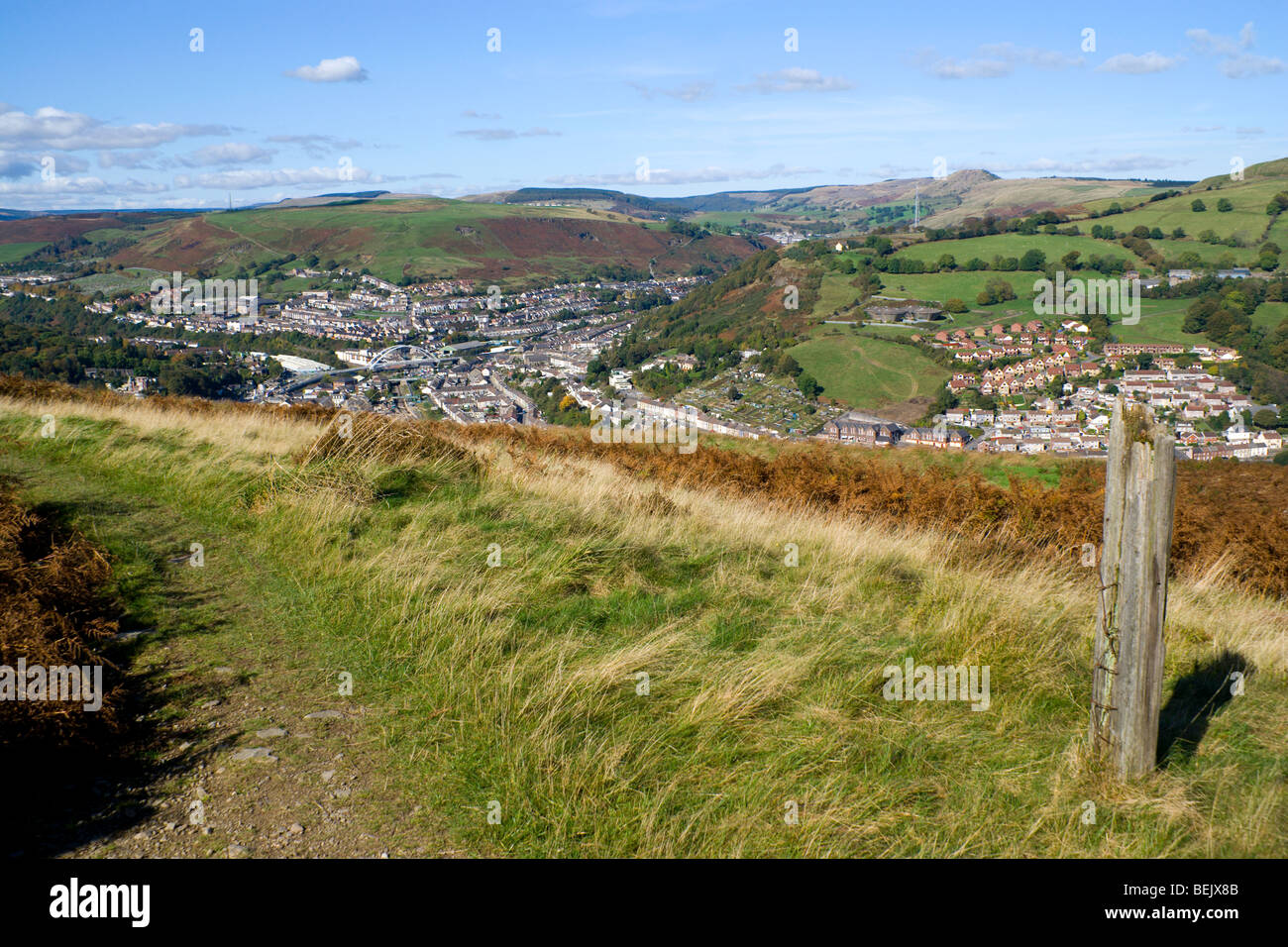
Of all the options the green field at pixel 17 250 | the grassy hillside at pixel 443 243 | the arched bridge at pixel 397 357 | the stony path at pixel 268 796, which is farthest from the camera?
the grassy hillside at pixel 443 243

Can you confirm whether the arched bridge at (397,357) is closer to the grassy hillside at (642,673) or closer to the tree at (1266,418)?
the grassy hillside at (642,673)

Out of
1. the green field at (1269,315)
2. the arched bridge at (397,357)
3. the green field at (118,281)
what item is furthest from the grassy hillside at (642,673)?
the green field at (118,281)

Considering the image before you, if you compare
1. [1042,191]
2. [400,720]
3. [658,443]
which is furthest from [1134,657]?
[1042,191]

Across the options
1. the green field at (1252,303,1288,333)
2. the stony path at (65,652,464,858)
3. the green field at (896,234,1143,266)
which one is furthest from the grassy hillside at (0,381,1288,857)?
the green field at (896,234,1143,266)

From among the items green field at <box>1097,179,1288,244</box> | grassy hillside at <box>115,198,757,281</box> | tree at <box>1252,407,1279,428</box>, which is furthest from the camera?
grassy hillside at <box>115,198,757,281</box>

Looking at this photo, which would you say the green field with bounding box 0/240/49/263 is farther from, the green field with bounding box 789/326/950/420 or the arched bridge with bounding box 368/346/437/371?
the green field with bounding box 789/326/950/420

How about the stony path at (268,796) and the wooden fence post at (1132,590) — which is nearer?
the stony path at (268,796)
